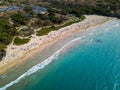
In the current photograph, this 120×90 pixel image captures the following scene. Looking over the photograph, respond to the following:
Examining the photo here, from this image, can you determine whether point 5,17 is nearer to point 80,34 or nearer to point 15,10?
point 15,10

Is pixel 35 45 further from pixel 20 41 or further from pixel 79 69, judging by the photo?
pixel 79 69

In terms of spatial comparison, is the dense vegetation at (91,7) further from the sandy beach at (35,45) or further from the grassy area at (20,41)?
the grassy area at (20,41)

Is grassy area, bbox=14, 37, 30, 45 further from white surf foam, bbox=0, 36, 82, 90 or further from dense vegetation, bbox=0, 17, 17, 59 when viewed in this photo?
white surf foam, bbox=0, 36, 82, 90

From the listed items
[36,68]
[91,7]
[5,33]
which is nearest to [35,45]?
[5,33]

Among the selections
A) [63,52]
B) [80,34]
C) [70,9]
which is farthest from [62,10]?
[63,52]


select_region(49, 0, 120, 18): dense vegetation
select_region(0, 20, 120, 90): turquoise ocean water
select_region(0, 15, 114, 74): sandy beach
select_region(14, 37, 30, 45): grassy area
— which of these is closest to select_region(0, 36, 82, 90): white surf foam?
select_region(0, 20, 120, 90): turquoise ocean water
